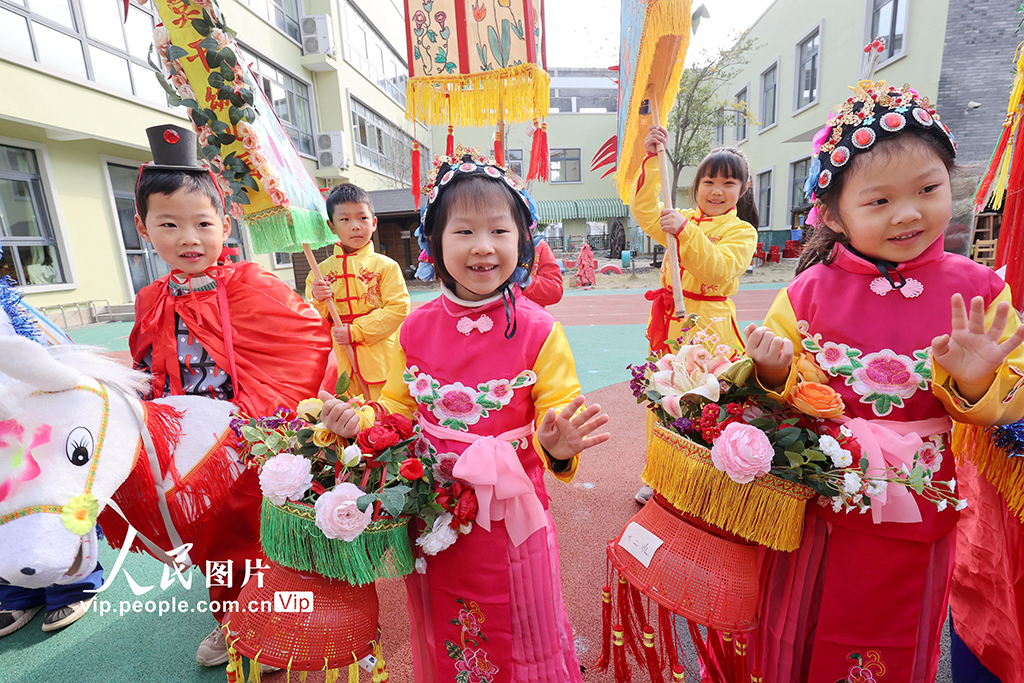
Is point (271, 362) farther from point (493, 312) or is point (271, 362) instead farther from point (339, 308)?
point (339, 308)

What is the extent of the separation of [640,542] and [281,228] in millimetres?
1925

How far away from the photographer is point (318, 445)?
149cm

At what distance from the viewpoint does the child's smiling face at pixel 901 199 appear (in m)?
1.32

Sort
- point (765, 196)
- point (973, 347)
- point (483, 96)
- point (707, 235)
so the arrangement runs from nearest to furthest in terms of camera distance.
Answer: point (973, 347), point (707, 235), point (483, 96), point (765, 196)

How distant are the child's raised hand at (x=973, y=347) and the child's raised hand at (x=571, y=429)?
0.92m

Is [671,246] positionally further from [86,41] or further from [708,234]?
[86,41]

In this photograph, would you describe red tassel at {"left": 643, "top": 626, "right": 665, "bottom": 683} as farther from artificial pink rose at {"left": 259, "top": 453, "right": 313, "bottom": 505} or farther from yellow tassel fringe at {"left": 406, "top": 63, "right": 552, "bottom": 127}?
yellow tassel fringe at {"left": 406, "top": 63, "right": 552, "bottom": 127}

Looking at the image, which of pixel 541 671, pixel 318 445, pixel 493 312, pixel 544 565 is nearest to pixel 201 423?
pixel 318 445

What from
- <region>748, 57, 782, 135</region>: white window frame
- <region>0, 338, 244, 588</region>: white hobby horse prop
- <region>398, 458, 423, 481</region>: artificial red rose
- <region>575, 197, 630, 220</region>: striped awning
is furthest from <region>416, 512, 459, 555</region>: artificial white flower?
<region>575, 197, 630, 220</region>: striped awning

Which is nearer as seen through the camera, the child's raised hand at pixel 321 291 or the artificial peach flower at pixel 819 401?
the artificial peach flower at pixel 819 401

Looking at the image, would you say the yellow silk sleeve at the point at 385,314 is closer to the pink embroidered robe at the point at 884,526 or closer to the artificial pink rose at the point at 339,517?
the artificial pink rose at the point at 339,517

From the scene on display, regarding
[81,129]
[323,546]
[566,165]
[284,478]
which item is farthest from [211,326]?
[566,165]

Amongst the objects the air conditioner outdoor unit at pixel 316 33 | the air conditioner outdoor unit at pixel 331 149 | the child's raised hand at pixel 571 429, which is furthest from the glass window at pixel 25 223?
the child's raised hand at pixel 571 429

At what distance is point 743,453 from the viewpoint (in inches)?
51.1
